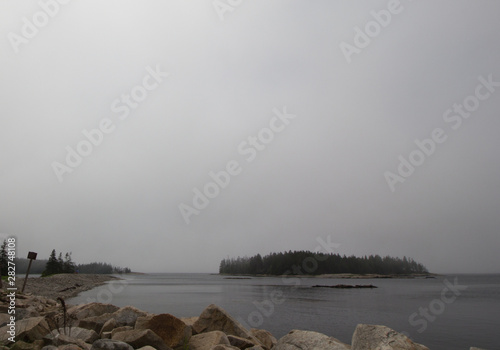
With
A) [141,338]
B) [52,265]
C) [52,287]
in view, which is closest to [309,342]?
[141,338]

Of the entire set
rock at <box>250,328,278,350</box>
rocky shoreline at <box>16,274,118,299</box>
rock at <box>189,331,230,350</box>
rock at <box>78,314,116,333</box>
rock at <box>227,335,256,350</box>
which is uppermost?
rock at <box>78,314,116,333</box>

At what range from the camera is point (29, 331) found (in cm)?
823

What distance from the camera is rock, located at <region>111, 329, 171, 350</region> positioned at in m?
8.37

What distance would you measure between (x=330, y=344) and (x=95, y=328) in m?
6.92

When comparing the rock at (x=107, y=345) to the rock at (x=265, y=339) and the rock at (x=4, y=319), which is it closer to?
the rock at (x=4, y=319)

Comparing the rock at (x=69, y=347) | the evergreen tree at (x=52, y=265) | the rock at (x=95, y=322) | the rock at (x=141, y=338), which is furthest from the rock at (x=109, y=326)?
the evergreen tree at (x=52, y=265)

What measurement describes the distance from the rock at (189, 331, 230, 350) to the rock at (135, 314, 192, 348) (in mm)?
234

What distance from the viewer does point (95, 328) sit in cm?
1065

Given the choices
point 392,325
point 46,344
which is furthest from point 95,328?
point 392,325

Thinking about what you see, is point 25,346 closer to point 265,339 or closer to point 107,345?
point 107,345

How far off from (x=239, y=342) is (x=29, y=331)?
17.0ft

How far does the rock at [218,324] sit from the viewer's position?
35.2ft

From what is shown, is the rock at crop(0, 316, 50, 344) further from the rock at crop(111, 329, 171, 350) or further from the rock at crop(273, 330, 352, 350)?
the rock at crop(273, 330, 352, 350)

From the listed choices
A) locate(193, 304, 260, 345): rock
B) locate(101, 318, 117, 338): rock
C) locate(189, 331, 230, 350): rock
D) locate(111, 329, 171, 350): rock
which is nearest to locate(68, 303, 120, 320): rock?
locate(101, 318, 117, 338): rock
